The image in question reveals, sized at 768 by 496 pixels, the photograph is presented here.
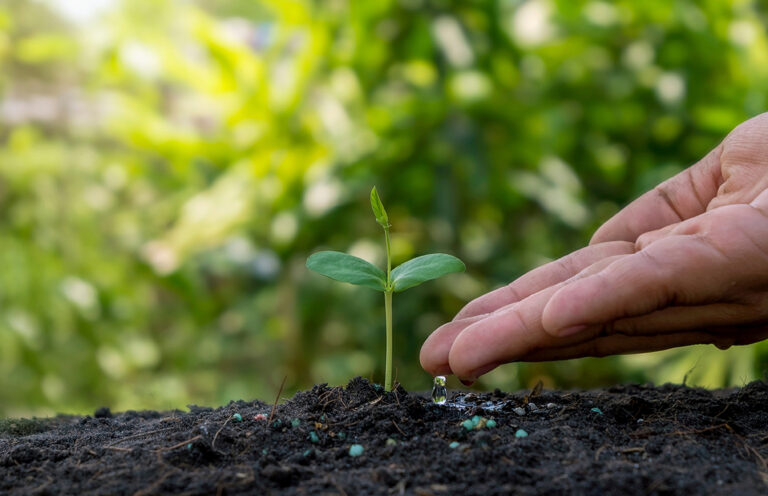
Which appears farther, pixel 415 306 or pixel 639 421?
pixel 415 306

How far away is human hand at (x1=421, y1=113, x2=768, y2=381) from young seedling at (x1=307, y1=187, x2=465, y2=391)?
12cm

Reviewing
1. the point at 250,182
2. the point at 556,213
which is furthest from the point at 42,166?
the point at 556,213

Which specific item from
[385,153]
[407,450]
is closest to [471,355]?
[407,450]

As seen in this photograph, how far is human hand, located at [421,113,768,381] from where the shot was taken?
89 cm

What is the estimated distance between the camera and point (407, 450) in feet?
2.61

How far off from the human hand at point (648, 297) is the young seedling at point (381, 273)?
12 cm

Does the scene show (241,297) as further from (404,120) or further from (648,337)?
(648,337)

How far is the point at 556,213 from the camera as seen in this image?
8.61 ft

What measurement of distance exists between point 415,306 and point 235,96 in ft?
4.04

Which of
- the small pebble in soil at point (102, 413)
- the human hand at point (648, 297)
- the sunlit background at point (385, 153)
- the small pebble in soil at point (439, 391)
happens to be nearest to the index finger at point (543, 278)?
the human hand at point (648, 297)

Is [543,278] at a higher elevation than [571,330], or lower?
higher

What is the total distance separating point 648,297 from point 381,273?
380mm

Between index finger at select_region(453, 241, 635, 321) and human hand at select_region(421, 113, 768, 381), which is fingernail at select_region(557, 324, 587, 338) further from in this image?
index finger at select_region(453, 241, 635, 321)

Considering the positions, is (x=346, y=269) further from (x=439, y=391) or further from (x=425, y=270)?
(x=439, y=391)
